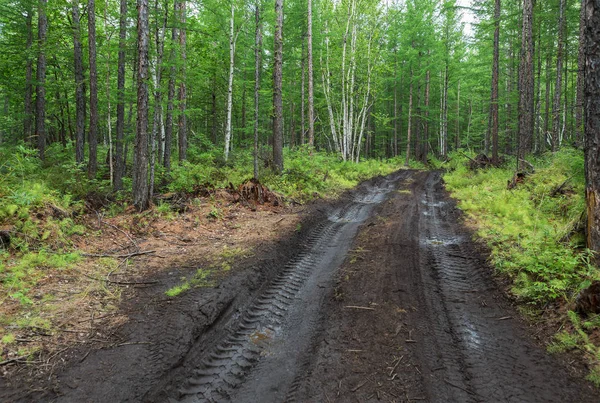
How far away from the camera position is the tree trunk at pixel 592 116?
176 inches

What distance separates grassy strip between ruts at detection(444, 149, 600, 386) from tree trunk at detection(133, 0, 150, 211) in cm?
816

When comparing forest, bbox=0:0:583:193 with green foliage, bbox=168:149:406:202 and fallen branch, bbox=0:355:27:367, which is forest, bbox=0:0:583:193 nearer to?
green foliage, bbox=168:149:406:202

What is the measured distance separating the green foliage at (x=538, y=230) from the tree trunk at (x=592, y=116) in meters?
0.50

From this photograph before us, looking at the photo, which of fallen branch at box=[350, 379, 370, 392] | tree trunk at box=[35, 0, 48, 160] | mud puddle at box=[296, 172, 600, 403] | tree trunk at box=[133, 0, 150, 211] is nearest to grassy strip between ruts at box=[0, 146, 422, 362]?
tree trunk at box=[133, 0, 150, 211]

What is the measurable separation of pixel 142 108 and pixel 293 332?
6855 mm

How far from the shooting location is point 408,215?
386 inches

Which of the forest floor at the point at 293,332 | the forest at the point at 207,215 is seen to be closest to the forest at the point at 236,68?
the forest at the point at 207,215

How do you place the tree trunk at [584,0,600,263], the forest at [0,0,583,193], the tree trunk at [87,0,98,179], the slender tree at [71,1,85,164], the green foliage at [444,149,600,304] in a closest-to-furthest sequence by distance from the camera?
the tree trunk at [584,0,600,263] < the green foliage at [444,149,600,304] < the forest at [0,0,583,193] < the tree trunk at [87,0,98,179] < the slender tree at [71,1,85,164]

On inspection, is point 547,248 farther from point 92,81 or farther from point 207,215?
point 92,81

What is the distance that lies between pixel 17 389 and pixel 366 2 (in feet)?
80.8

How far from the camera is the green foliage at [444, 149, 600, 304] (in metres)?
4.58

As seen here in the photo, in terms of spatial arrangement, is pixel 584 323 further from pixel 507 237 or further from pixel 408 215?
pixel 408 215

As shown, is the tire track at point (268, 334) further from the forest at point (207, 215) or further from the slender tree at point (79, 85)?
the slender tree at point (79, 85)

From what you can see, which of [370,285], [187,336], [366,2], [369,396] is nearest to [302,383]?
[369,396]
